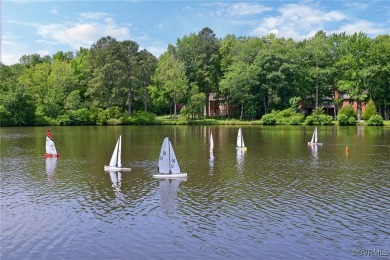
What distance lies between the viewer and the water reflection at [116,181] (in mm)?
29781

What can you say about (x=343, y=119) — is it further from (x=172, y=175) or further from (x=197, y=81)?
(x=172, y=175)

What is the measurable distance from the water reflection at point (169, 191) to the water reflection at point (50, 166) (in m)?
9.97

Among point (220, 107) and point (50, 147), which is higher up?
point (220, 107)

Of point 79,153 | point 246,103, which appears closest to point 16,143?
point 79,153

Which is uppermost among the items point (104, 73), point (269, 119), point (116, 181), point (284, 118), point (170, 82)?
point (104, 73)

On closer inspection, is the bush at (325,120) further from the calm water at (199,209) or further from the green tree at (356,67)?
the calm water at (199,209)

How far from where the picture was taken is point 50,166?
135 ft

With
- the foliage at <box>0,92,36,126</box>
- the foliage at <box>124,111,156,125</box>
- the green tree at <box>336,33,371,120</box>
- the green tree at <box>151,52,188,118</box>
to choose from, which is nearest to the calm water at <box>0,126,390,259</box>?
the foliage at <box>0,92,36,126</box>

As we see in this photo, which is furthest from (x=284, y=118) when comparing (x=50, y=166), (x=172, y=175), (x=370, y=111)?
(x=172, y=175)

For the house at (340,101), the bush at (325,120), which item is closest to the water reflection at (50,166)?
the bush at (325,120)

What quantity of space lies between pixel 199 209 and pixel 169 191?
5.27 m

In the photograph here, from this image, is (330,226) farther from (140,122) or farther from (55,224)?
(140,122)

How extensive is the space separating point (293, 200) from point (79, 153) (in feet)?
100

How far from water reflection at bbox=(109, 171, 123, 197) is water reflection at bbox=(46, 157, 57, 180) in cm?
509
